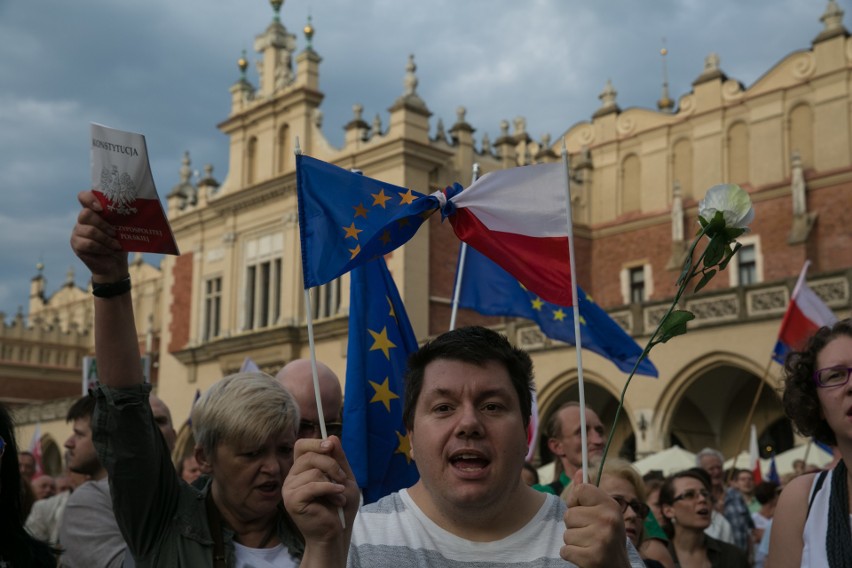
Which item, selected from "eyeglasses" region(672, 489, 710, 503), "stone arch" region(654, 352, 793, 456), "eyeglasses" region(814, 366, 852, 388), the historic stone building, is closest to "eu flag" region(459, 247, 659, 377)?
"eyeglasses" region(672, 489, 710, 503)

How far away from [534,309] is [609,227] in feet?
61.9

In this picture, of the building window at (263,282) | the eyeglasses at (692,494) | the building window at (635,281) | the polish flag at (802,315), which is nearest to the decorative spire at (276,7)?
the building window at (263,282)

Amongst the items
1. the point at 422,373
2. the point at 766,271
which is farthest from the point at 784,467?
the point at 422,373

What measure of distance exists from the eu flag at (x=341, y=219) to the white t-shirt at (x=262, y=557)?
0.79 meters

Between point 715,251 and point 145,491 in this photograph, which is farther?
point 145,491

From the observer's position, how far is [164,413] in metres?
3.85

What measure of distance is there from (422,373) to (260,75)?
2327 cm

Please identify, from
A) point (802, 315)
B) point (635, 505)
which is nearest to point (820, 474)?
point (635, 505)

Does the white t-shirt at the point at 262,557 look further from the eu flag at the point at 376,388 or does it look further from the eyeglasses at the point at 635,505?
the eyeglasses at the point at 635,505

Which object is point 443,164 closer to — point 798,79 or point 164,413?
point 798,79

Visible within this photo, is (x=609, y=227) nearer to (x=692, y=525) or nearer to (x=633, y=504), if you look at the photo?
(x=692, y=525)

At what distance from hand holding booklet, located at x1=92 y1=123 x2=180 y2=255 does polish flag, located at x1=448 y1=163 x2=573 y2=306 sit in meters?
1.04

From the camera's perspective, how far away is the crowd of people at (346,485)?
2.09 m

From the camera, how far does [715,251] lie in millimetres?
2314
